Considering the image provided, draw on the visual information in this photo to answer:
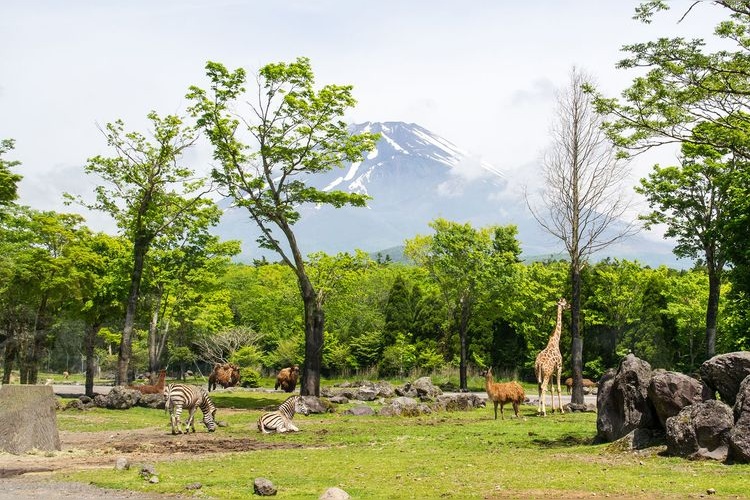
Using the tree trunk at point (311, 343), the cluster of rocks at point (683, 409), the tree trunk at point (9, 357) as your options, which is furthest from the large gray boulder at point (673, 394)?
the tree trunk at point (9, 357)

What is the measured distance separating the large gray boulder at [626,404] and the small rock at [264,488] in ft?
31.6

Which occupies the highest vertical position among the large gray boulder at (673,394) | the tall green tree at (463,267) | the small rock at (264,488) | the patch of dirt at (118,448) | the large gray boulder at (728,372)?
the tall green tree at (463,267)

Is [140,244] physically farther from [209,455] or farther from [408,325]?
[408,325]

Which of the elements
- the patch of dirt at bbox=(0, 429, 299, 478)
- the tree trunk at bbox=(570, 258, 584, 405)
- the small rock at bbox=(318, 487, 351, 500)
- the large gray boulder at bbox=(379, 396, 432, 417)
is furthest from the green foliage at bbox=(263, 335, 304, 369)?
the small rock at bbox=(318, 487, 351, 500)

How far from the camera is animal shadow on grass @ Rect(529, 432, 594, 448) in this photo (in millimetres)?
18750

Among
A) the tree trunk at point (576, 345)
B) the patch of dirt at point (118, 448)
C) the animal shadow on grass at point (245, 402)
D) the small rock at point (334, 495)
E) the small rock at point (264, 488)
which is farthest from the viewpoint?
the animal shadow on grass at point (245, 402)

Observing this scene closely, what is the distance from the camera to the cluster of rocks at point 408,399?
92.8 ft

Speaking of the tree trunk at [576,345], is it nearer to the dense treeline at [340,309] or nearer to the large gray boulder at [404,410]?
the large gray boulder at [404,410]

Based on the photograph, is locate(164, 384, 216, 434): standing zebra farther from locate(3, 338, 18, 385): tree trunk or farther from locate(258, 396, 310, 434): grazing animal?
locate(3, 338, 18, 385): tree trunk

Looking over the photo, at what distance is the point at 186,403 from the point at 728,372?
15.6m

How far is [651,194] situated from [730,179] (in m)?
6.14

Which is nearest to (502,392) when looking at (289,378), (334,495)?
(334,495)

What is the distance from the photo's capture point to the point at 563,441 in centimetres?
1955

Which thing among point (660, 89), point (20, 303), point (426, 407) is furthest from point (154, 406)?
point (660, 89)
